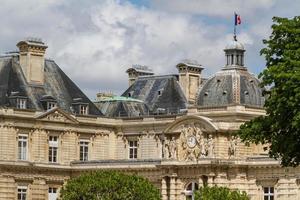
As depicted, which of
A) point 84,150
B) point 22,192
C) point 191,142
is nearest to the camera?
point 191,142

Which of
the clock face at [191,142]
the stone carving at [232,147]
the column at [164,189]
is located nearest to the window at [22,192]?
the column at [164,189]

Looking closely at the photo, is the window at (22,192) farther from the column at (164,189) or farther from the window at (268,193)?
the window at (268,193)

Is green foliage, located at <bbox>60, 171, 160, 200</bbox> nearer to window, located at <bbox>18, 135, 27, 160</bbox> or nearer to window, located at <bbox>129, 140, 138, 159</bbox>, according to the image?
window, located at <bbox>18, 135, 27, 160</bbox>

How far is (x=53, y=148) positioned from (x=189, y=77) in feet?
44.7

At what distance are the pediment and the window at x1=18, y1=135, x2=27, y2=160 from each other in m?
1.90

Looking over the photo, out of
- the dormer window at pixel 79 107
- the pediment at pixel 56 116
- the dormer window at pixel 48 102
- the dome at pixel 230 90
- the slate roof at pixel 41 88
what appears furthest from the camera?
the dormer window at pixel 79 107

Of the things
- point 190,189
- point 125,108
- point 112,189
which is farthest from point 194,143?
point 125,108

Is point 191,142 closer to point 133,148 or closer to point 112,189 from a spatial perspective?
point 112,189

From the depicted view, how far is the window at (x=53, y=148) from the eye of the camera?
103562mm

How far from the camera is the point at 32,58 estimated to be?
343ft

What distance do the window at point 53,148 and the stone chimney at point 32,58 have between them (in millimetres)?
4647

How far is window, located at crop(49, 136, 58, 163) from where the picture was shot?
340 feet

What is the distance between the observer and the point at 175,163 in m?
97.5

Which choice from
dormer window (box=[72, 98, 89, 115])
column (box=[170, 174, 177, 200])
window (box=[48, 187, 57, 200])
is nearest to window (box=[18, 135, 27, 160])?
window (box=[48, 187, 57, 200])
